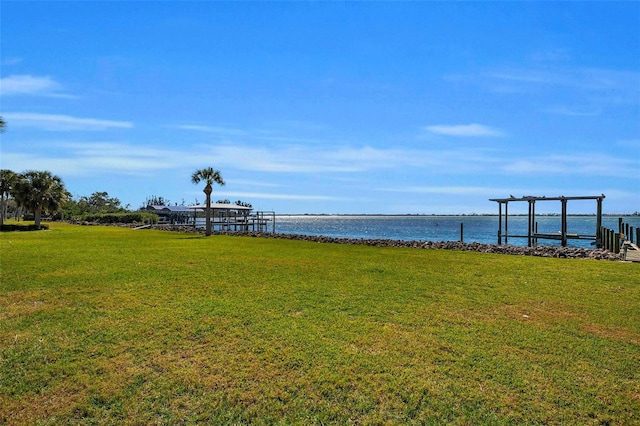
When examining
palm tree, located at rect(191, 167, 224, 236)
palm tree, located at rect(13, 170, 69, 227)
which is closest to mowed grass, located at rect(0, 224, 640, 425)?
palm tree, located at rect(191, 167, 224, 236)

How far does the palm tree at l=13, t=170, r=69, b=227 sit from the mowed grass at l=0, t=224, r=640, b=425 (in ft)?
105

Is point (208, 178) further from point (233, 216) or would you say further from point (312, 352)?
point (312, 352)

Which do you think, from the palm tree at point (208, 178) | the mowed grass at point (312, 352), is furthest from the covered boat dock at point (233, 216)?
the mowed grass at point (312, 352)

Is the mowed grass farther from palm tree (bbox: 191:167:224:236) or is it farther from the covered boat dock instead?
the covered boat dock

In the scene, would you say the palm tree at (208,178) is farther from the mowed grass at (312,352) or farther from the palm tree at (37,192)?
the mowed grass at (312,352)

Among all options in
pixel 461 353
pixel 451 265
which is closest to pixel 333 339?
pixel 461 353

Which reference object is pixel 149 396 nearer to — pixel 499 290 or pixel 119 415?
pixel 119 415

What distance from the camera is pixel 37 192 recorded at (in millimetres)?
34938

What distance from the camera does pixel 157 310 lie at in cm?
620

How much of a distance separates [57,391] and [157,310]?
242 centimetres

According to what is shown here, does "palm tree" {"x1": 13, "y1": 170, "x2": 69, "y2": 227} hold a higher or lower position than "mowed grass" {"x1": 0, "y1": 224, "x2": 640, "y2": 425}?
higher

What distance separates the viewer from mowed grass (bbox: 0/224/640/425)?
3555mm

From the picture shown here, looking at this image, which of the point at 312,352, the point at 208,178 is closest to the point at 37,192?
the point at 208,178

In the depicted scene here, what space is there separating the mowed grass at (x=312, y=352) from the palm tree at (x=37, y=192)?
105 ft
